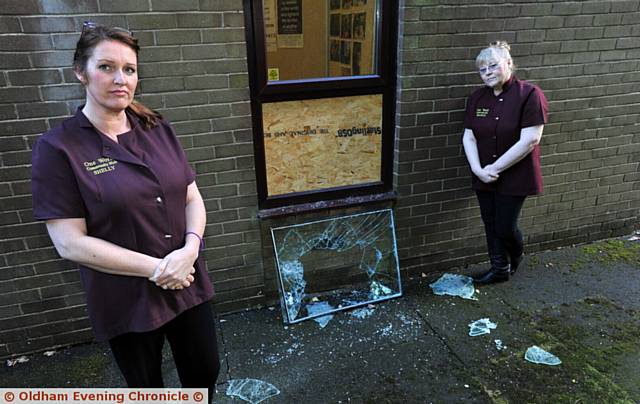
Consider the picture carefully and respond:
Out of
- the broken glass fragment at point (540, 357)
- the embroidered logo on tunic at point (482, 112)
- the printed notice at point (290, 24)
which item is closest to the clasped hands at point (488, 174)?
the embroidered logo on tunic at point (482, 112)

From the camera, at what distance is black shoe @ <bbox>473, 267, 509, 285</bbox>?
12.2ft

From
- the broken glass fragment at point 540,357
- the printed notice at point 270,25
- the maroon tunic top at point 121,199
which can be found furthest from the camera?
the printed notice at point 270,25

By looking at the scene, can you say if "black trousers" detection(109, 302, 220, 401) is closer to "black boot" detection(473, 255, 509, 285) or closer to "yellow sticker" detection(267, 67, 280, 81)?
"yellow sticker" detection(267, 67, 280, 81)

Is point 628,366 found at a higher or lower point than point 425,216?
lower

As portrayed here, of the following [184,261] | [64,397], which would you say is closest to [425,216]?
[184,261]

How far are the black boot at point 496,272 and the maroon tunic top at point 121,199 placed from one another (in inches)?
103

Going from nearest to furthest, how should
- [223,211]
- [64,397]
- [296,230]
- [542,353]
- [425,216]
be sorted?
1. [64,397]
2. [542,353]
3. [223,211]
4. [296,230]
5. [425,216]

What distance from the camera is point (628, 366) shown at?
2.84 metres

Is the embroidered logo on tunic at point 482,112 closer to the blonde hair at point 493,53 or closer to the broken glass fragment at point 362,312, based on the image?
the blonde hair at point 493,53

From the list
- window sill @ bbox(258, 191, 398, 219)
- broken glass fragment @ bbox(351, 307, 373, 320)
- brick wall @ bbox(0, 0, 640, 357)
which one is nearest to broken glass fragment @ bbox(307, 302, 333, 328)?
broken glass fragment @ bbox(351, 307, 373, 320)

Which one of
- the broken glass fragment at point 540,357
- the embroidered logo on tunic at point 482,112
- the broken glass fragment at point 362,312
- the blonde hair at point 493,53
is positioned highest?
the blonde hair at point 493,53

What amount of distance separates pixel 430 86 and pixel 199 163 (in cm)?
177

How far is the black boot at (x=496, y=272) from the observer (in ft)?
12.1

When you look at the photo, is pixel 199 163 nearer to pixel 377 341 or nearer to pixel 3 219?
pixel 3 219
